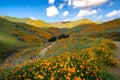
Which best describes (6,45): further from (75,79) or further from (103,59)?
(75,79)

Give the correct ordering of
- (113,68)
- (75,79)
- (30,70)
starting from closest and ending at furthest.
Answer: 1. (75,79)
2. (30,70)
3. (113,68)

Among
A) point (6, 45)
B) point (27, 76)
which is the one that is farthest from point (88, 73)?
point (6, 45)

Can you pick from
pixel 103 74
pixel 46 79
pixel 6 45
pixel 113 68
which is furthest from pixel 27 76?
pixel 6 45

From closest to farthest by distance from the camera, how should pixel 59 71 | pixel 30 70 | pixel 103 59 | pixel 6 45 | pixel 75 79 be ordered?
1. pixel 75 79
2. pixel 59 71
3. pixel 30 70
4. pixel 103 59
5. pixel 6 45

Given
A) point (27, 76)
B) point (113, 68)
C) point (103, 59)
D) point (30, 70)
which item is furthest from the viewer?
point (103, 59)

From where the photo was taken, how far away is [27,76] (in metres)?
8.11

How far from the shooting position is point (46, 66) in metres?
8.27

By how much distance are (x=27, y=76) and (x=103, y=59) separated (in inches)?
221

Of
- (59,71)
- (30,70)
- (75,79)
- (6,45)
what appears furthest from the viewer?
(6,45)

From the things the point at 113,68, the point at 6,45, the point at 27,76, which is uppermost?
the point at 27,76

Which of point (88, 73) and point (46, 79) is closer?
point (46, 79)

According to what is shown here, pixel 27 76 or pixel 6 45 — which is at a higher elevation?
pixel 27 76

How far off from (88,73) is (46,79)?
1.73 metres

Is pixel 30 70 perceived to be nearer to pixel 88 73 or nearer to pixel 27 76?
pixel 27 76
